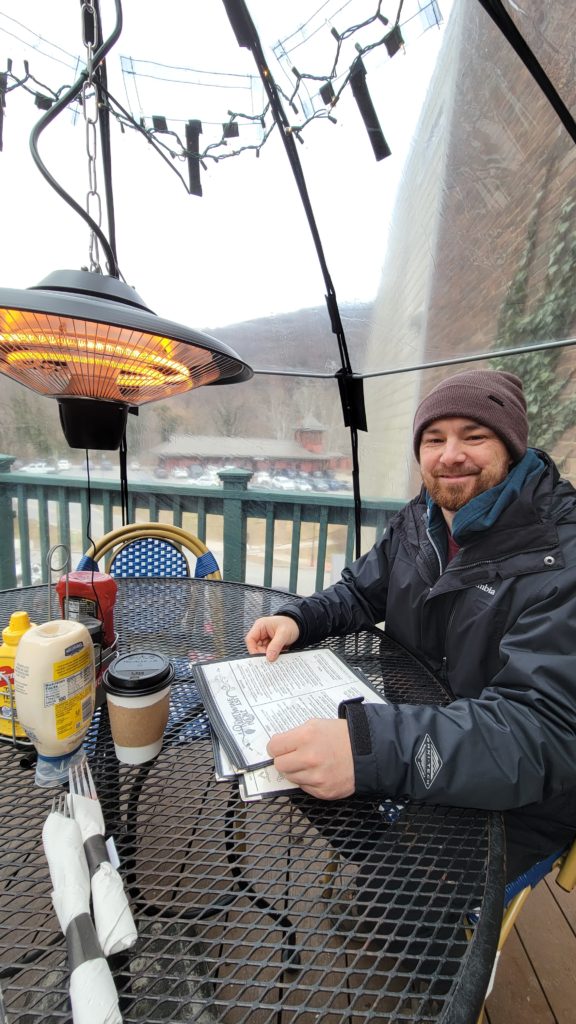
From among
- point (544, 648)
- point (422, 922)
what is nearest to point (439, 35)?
point (544, 648)

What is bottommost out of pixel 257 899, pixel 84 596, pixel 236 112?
pixel 257 899

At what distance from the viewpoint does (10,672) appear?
773 mm

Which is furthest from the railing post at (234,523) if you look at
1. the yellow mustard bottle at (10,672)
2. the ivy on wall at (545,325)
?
the yellow mustard bottle at (10,672)

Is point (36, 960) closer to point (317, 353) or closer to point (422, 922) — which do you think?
point (422, 922)

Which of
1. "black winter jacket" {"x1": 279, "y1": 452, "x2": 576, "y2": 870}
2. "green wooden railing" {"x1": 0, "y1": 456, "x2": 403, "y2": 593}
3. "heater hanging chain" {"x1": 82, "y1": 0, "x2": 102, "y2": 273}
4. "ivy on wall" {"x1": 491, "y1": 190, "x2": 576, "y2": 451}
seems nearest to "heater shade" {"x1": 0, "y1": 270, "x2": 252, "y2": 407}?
"heater hanging chain" {"x1": 82, "y1": 0, "x2": 102, "y2": 273}

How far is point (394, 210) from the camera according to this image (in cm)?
196

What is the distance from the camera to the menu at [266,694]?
76 centimetres

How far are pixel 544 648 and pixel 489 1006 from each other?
109cm

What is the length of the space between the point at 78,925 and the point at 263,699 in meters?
0.47

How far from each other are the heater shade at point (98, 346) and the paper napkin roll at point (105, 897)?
2.35 ft

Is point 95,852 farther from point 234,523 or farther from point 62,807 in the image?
point 234,523

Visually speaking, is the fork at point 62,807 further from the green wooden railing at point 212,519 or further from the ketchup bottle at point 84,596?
the green wooden railing at point 212,519

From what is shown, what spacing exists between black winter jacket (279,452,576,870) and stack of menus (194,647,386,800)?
0.13m

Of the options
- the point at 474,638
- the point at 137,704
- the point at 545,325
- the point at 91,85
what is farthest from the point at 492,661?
the point at 91,85
